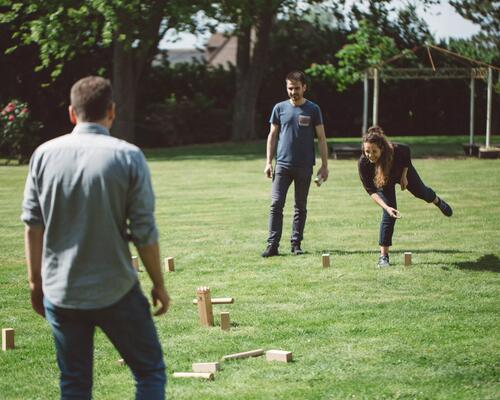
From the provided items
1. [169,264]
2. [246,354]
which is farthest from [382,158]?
[246,354]

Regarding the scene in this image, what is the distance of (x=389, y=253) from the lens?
34.3 ft

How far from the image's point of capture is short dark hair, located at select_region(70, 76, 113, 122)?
3.91m

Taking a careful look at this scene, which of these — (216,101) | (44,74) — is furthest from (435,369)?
(216,101)

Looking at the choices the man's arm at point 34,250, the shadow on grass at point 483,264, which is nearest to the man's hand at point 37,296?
the man's arm at point 34,250

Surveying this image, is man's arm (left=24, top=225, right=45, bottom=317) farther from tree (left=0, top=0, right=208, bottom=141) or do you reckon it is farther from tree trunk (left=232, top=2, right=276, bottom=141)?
tree trunk (left=232, top=2, right=276, bottom=141)

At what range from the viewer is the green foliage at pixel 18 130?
2639cm

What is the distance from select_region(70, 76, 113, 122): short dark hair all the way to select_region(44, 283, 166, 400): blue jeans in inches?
32.4

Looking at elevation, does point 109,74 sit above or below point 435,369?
above

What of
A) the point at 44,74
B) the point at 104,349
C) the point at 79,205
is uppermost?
the point at 44,74

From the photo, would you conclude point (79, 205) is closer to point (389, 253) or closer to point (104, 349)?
point (104, 349)

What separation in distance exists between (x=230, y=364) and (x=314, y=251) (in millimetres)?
4872

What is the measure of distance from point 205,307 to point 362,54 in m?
25.5

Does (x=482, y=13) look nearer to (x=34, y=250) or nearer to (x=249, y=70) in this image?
(x=34, y=250)

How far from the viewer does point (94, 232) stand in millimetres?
3867
